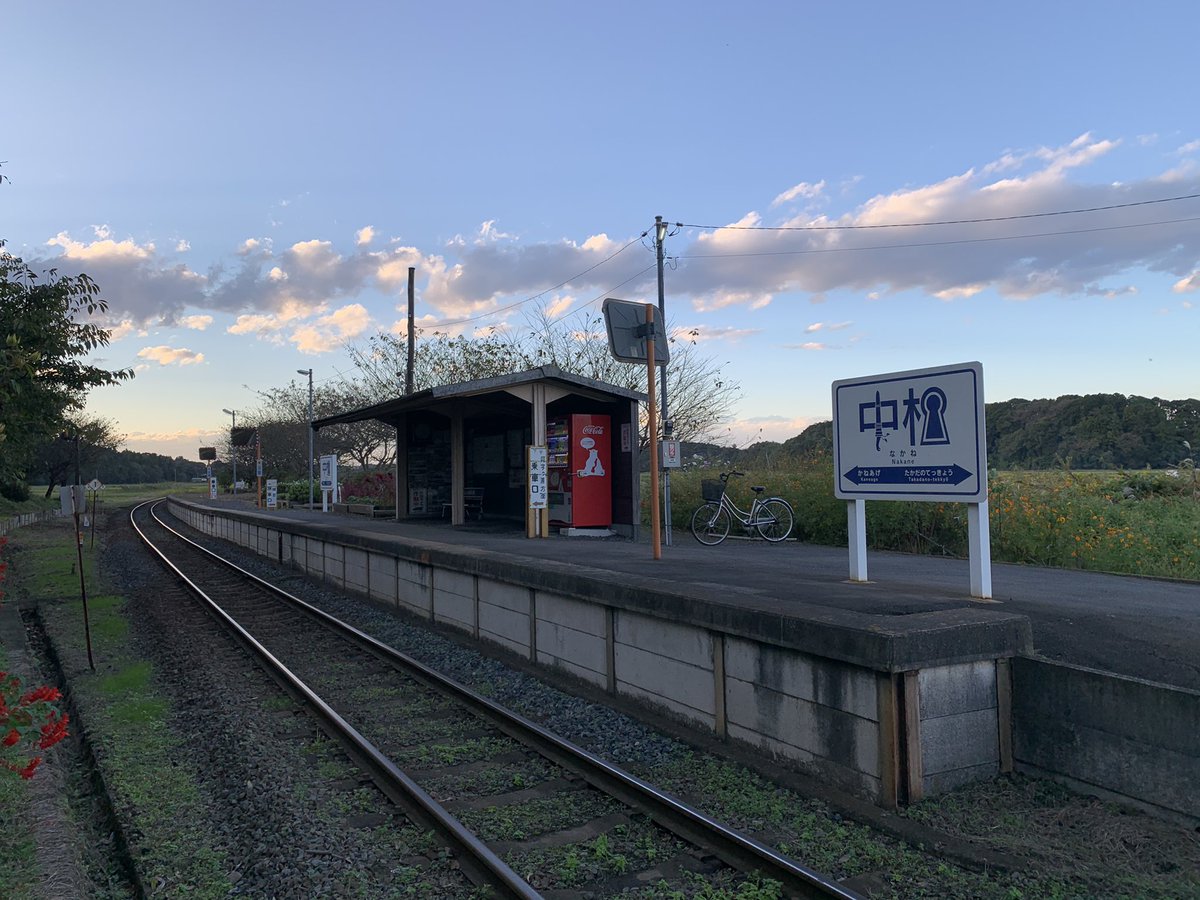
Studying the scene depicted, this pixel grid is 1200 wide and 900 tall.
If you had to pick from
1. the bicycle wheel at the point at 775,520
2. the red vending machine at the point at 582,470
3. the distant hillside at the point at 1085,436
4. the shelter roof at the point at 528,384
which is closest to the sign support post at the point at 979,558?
the bicycle wheel at the point at 775,520

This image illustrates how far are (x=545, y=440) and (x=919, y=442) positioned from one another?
381 inches

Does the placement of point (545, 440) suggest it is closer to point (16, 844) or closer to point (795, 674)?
point (795, 674)

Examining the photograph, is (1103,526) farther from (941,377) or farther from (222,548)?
(222,548)

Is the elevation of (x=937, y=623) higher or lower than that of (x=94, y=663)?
higher

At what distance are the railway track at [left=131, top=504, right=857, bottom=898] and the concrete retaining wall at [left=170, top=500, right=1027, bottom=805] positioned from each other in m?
0.93

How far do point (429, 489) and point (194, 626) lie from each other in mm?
10274

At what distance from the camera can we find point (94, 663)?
31.7 ft

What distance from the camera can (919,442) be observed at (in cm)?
638

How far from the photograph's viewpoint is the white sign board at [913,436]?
233 inches

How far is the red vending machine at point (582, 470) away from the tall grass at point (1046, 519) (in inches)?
121

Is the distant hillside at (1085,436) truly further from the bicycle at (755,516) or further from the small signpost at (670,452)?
the small signpost at (670,452)

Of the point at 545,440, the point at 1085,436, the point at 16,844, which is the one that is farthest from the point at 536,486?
the point at 1085,436

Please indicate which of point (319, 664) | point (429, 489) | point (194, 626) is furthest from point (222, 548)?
point (319, 664)

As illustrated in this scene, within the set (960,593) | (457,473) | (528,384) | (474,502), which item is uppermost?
(528,384)
